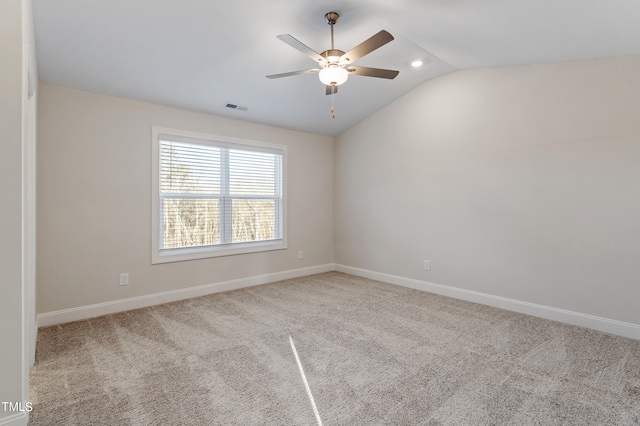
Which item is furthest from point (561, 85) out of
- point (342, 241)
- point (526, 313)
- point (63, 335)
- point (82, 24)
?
point (63, 335)

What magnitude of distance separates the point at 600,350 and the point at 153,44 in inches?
184

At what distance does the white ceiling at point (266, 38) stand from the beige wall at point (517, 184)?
0.34 metres

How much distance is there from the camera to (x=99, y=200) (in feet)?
11.7

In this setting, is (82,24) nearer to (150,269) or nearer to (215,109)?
(215,109)

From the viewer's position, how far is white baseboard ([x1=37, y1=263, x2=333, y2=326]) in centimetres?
335

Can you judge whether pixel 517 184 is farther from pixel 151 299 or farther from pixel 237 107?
pixel 151 299

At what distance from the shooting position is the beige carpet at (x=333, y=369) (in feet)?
6.26

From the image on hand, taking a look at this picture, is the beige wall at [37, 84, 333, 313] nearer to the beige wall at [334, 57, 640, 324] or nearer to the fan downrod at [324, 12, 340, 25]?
the fan downrod at [324, 12, 340, 25]

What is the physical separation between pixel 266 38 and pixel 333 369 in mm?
2946

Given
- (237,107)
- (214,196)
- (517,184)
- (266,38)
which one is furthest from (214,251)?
(517,184)

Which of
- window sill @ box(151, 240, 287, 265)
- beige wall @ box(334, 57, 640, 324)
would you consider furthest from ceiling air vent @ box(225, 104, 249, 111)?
beige wall @ box(334, 57, 640, 324)

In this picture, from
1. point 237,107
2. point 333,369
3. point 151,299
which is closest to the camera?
point 333,369

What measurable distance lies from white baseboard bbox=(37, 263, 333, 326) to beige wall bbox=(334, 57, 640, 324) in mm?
1665

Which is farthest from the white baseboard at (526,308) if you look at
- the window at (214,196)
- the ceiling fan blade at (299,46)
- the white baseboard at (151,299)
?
the ceiling fan blade at (299,46)
